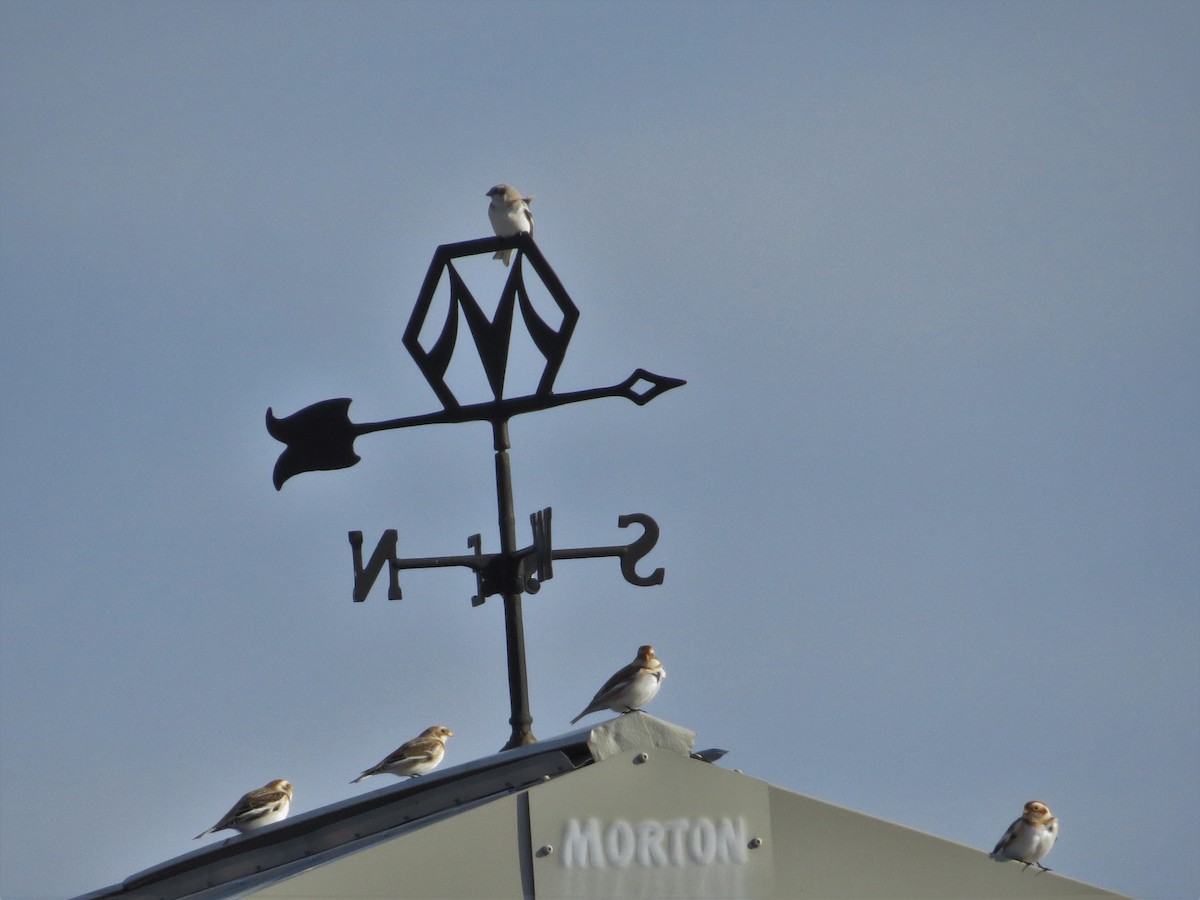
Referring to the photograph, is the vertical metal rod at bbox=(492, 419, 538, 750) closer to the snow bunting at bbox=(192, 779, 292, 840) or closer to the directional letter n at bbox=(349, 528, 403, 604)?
the directional letter n at bbox=(349, 528, 403, 604)

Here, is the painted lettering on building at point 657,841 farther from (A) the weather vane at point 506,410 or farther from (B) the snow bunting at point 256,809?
(B) the snow bunting at point 256,809

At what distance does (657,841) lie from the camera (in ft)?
12.1

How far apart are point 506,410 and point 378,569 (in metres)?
0.59

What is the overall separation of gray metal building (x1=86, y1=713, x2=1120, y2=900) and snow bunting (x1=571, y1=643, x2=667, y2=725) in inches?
125

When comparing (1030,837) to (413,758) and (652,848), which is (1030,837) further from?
(413,758)

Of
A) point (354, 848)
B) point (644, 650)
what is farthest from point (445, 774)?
point (644, 650)

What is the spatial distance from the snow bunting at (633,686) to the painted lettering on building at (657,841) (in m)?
3.26

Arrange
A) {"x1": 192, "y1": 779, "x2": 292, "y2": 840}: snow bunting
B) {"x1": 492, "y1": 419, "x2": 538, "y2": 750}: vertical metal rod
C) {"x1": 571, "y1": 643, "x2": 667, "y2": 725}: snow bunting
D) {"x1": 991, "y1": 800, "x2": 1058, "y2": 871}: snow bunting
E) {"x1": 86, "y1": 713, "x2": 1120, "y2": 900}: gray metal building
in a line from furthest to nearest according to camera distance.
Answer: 1. {"x1": 192, "y1": 779, "x2": 292, "y2": 840}: snow bunting
2. {"x1": 571, "y1": 643, "x2": 667, "y2": 725}: snow bunting
3. {"x1": 492, "y1": 419, "x2": 538, "y2": 750}: vertical metal rod
4. {"x1": 991, "y1": 800, "x2": 1058, "y2": 871}: snow bunting
5. {"x1": 86, "y1": 713, "x2": 1120, "y2": 900}: gray metal building

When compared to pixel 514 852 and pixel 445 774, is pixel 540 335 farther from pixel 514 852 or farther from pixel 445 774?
pixel 514 852

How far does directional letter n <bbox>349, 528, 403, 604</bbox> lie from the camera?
5.13 m

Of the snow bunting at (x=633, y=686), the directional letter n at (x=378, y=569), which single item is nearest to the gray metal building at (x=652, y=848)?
the directional letter n at (x=378, y=569)

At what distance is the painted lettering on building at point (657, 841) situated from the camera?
12.0 feet

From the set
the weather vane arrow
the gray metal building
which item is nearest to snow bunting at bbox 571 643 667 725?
the weather vane arrow

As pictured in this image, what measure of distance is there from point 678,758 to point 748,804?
0.57ft
